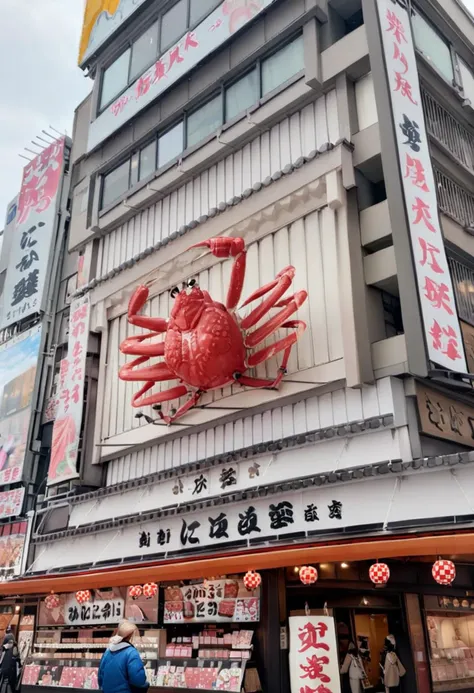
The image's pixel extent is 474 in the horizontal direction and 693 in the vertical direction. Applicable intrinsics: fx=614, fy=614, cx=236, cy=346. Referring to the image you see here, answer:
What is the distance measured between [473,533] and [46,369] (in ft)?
57.3

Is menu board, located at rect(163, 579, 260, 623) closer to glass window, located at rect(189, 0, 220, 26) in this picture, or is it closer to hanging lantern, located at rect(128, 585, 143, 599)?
hanging lantern, located at rect(128, 585, 143, 599)

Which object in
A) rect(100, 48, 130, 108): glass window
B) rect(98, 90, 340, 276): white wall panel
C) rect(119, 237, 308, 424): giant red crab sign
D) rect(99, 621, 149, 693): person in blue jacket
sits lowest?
rect(99, 621, 149, 693): person in blue jacket

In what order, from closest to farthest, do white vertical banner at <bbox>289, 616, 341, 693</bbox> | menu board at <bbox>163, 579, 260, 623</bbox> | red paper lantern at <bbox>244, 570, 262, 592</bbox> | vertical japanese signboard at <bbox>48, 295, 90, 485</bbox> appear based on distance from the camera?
white vertical banner at <bbox>289, 616, 341, 693</bbox>, red paper lantern at <bbox>244, 570, 262, 592</bbox>, menu board at <bbox>163, 579, 260, 623</bbox>, vertical japanese signboard at <bbox>48, 295, 90, 485</bbox>

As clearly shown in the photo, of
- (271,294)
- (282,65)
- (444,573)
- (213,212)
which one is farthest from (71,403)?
(444,573)

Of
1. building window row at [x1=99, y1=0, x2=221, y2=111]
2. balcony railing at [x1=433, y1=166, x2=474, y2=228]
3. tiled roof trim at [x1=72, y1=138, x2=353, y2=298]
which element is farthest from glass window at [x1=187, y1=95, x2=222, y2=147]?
balcony railing at [x1=433, y1=166, x2=474, y2=228]

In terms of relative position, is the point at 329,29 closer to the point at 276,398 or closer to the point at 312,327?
the point at 312,327

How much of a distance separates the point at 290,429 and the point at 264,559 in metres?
2.77

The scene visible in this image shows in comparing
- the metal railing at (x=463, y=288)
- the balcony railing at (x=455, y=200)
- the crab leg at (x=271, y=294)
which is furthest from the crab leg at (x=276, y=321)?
the balcony railing at (x=455, y=200)

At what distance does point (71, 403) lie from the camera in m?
16.4

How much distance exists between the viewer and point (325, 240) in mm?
11828

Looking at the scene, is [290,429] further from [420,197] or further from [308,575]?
[420,197]

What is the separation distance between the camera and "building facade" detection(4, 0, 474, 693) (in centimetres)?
1008

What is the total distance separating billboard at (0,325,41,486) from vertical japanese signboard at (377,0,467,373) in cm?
1527

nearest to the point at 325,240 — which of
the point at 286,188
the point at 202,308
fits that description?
the point at 286,188
